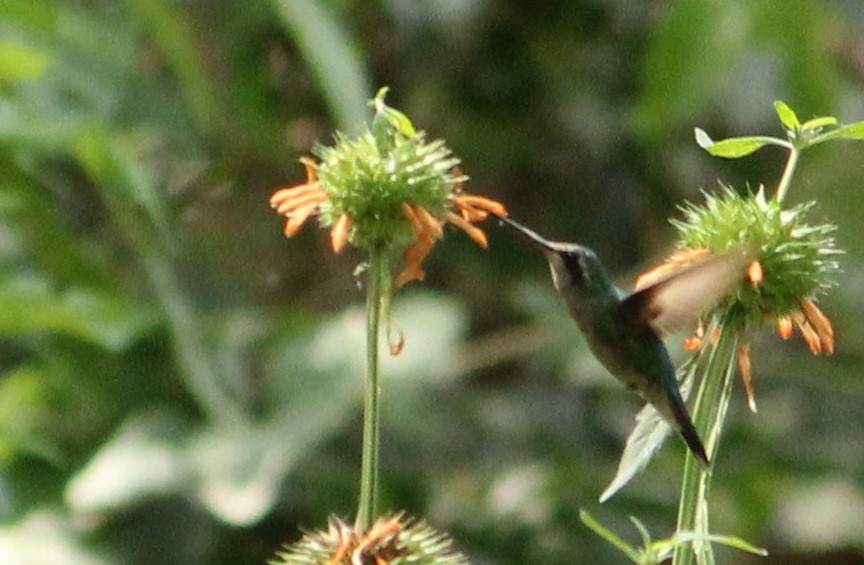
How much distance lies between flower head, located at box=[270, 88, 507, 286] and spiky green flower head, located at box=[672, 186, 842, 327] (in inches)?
2.7

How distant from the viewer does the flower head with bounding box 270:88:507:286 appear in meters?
0.40

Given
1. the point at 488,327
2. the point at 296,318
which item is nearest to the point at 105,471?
the point at 296,318

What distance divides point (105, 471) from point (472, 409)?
0.37 metres

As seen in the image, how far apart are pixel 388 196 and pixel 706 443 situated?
0.40ft

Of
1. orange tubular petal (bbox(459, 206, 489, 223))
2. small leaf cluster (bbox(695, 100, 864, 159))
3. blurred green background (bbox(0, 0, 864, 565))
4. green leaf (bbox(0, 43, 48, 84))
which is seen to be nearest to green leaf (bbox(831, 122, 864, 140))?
small leaf cluster (bbox(695, 100, 864, 159))

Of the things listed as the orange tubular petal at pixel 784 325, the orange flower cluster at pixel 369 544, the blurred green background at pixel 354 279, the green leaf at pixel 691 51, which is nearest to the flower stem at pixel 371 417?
the orange flower cluster at pixel 369 544

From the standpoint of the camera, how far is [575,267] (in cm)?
42

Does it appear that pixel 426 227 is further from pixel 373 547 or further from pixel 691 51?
pixel 691 51

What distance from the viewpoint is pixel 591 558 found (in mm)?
1139

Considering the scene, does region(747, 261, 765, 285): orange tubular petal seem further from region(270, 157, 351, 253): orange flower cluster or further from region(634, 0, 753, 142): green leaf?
region(634, 0, 753, 142): green leaf

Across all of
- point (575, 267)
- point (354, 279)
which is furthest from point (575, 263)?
point (354, 279)

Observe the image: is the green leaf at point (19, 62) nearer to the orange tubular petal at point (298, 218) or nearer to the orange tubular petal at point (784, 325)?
the orange tubular petal at point (298, 218)

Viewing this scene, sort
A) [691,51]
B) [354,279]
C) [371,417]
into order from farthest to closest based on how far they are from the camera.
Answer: [354,279], [691,51], [371,417]

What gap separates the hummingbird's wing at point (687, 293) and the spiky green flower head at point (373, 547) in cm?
10
